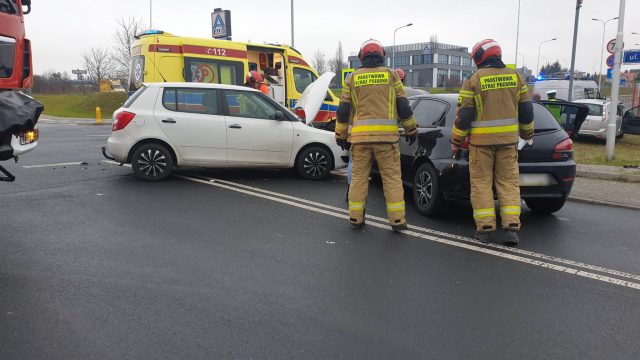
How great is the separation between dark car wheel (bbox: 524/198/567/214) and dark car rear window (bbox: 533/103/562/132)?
94 cm

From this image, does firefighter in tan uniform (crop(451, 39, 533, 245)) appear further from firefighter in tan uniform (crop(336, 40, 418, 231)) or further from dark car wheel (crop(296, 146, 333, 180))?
dark car wheel (crop(296, 146, 333, 180))

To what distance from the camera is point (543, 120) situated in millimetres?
6090

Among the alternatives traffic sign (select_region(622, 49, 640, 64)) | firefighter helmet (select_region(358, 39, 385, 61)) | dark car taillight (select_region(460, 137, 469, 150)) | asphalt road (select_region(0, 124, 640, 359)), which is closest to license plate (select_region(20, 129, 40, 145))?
asphalt road (select_region(0, 124, 640, 359))

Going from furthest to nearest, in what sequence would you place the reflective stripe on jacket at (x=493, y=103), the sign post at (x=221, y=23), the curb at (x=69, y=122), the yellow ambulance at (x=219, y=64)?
the curb at (x=69, y=122) → the sign post at (x=221, y=23) → the yellow ambulance at (x=219, y=64) → the reflective stripe on jacket at (x=493, y=103)

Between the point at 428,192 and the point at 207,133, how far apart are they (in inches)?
147

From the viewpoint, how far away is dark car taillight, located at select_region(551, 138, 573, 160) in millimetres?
5895

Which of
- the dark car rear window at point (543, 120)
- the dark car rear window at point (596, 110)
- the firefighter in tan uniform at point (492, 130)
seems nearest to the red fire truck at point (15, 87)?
the firefighter in tan uniform at point (492, 130)

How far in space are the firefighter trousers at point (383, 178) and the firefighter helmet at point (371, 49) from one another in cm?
96

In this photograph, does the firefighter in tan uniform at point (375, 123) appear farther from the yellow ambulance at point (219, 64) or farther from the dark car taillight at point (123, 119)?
the yellow ambulance at point (219, 64)

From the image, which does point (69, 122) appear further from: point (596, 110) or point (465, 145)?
point (465, 145)

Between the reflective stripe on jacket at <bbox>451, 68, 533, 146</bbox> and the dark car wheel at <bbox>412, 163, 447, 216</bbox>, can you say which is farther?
the dark car wheel at <bbox>412, 163, 447, 216</bbox>

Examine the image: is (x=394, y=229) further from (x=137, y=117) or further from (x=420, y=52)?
(x=420, y=52)

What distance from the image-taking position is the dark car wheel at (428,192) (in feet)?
19.7

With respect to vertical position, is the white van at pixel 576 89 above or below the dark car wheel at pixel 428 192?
above
